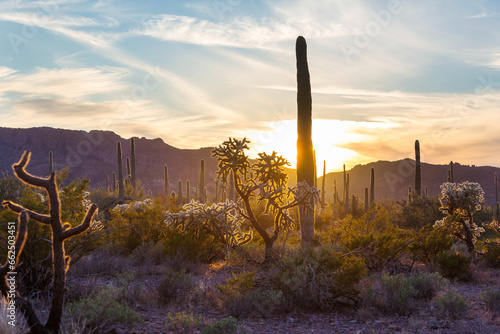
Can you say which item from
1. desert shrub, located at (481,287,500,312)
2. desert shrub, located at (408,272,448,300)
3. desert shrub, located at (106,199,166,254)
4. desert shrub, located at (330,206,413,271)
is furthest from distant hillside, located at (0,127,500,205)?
desert shrub, located at (481,287,500,312)

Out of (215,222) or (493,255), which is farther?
(493,255)

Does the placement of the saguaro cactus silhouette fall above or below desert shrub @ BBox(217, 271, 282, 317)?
above

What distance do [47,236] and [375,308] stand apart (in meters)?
6.09

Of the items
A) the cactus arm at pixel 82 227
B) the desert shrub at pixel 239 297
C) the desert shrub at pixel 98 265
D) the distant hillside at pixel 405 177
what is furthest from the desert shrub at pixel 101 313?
the distant hillside at pixel 405 177

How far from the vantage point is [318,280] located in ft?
25.1

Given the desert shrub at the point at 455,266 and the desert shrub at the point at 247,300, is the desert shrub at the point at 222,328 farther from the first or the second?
the desert shrub at the point at 455,266

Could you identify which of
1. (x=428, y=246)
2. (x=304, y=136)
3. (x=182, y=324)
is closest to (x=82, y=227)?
(x=182, y=324)

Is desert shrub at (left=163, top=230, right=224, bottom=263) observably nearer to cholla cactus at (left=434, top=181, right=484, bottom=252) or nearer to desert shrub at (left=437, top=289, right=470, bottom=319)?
desert shrub at (left=437, top=289, right=470, bottom=319)

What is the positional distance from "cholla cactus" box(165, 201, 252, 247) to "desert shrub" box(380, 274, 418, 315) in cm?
422

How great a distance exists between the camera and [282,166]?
36.6ft

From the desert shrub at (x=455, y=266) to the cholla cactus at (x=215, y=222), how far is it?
4805mm

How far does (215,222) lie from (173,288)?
313cm

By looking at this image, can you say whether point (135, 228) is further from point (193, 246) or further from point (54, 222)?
point (54, 222)

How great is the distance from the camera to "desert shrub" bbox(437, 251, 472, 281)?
10094 mm
